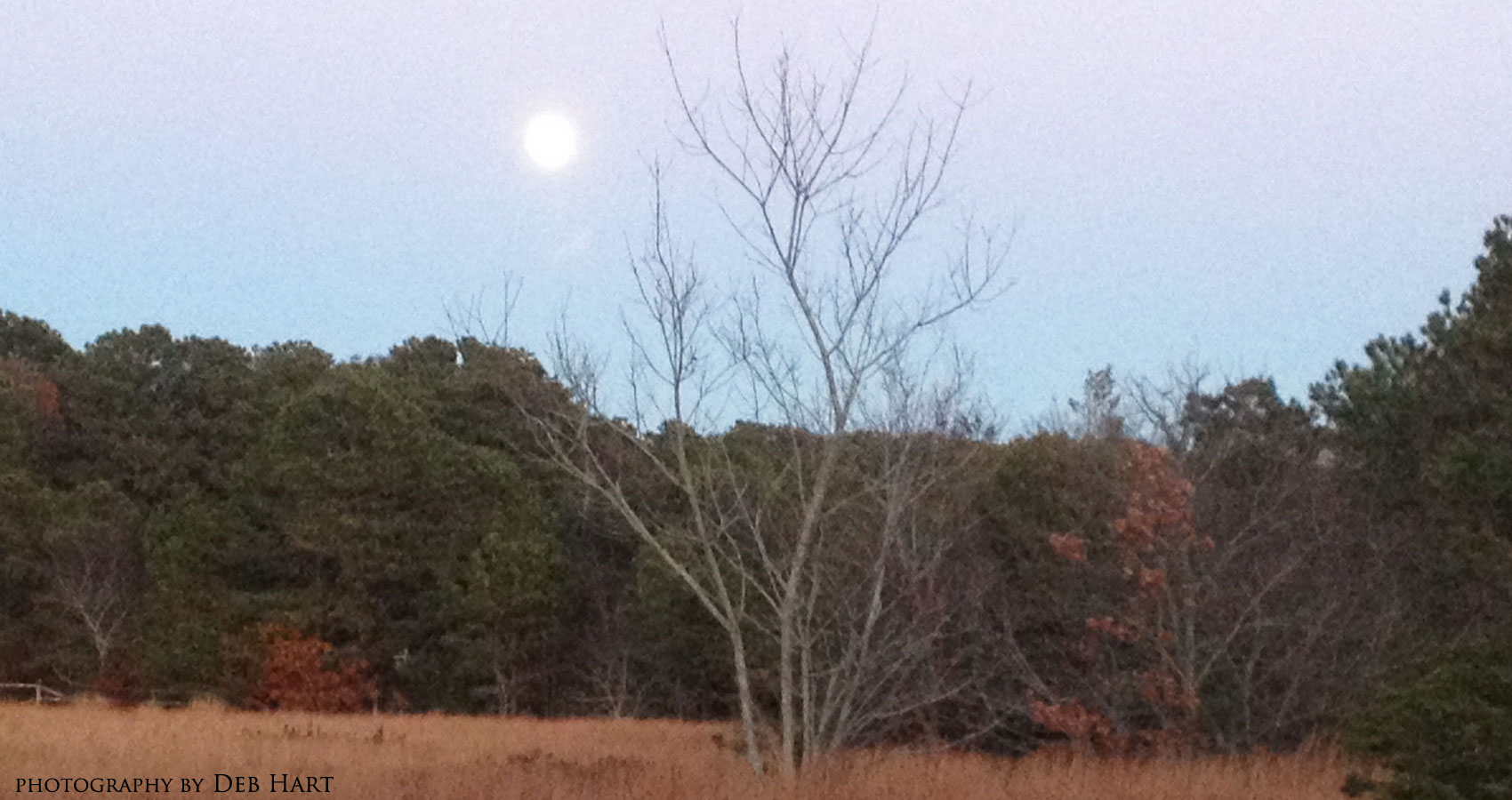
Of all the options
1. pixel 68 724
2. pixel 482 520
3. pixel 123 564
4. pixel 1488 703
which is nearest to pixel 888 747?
pixel 1488 703

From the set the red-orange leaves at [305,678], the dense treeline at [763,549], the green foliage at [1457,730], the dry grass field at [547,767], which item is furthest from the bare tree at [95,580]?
the green foliage at [1457,730]

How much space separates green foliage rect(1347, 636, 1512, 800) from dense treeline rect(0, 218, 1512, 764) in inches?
59.4

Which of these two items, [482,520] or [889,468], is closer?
[889,468]

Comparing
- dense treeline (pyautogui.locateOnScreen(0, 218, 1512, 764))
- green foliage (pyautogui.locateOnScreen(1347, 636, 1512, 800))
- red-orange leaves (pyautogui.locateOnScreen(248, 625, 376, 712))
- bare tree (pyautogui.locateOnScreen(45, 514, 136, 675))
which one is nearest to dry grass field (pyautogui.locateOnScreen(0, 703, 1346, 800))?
dense treeline (pyautogui.locateOnScreen(0, 218, 1512, 764))

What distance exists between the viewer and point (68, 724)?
16469mm

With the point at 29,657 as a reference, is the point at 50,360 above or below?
above

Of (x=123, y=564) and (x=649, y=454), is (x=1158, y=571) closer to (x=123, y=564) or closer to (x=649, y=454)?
(x=649, y=454)

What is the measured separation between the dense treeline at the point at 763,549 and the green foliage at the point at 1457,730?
1.51 metres

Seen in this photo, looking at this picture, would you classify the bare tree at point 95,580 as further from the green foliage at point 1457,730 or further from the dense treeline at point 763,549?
the green foliage at point 1457,730

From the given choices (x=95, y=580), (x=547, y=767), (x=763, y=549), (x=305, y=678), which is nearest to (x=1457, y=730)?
(x=763, y=549)

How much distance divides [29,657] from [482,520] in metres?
11.8

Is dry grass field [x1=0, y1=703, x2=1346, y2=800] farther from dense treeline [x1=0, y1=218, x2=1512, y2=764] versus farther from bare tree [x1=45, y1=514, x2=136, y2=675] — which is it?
bare tree [x1=45, y1=514, x2=136, y2=675]

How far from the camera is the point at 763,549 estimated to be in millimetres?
12203

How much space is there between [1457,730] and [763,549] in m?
5.31
